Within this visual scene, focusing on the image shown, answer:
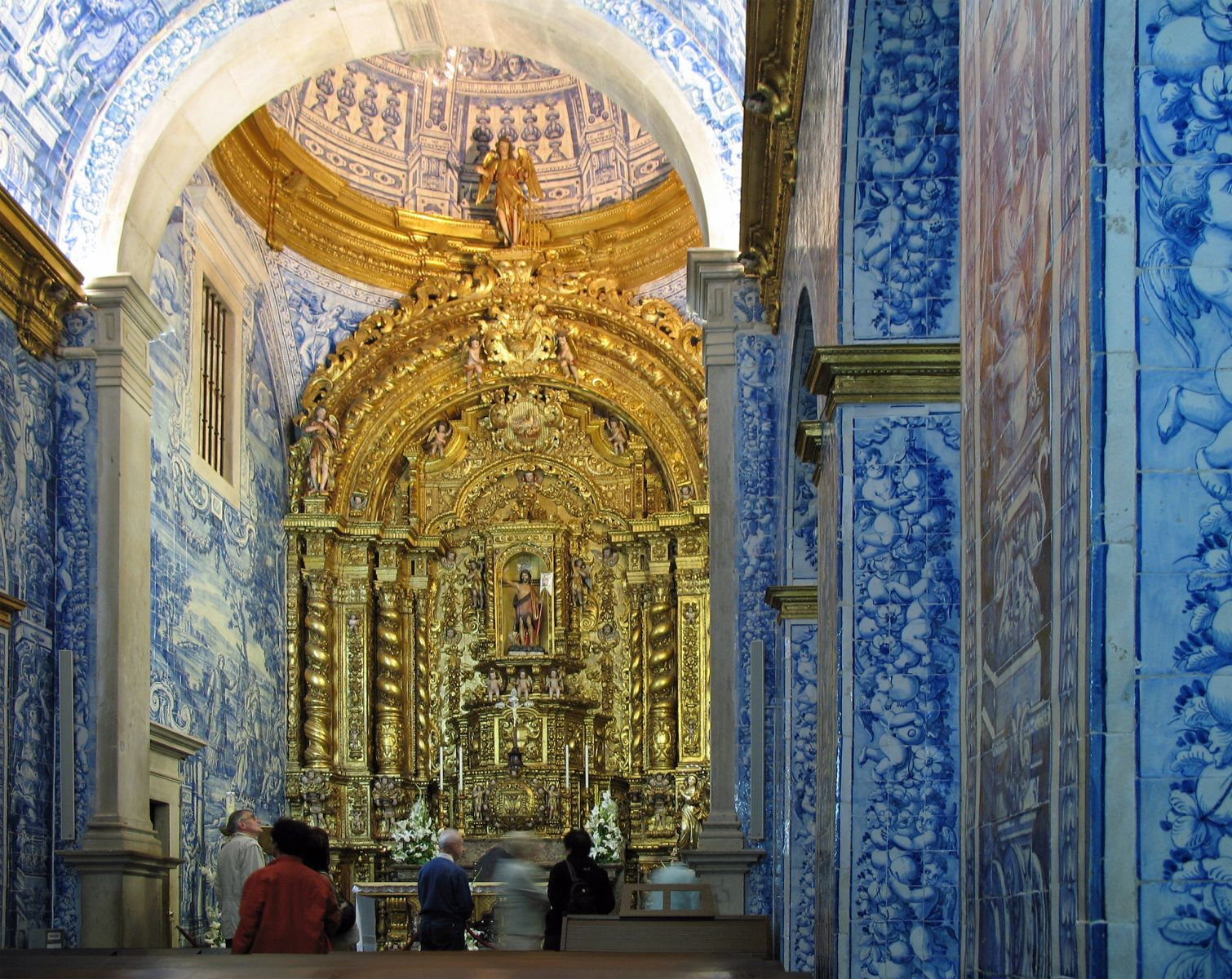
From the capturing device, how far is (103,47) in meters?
14.0

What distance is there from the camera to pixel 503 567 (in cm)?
2153

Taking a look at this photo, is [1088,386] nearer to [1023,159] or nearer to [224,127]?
[1023,159]

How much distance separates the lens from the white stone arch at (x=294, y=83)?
14039 millimetres

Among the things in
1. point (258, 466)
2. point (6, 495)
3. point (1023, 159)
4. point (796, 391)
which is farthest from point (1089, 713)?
point (258, 466)

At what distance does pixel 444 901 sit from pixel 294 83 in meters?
8.20

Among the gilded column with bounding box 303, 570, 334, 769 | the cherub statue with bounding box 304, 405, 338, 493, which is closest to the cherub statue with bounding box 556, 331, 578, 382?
the cherub statue with bounding box 304, 405, 338, 493

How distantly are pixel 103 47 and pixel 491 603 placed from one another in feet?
30.4

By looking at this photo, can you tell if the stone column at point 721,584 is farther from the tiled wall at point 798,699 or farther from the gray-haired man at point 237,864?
the gray-haired man at point 237,864

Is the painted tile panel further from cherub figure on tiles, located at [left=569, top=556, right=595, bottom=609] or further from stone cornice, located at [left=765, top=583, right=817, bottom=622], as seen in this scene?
cherub figure on tiles, located at [left=569, top=556, right=595, bottom=609]

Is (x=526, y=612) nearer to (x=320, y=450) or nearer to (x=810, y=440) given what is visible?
(x=320, y=450)

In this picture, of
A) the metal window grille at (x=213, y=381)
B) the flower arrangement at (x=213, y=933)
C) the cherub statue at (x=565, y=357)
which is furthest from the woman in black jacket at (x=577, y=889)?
the cherub statue at (x=565, y=357)

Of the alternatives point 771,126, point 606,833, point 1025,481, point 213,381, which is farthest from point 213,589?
point 1025,481

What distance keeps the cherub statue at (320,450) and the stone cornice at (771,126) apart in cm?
879

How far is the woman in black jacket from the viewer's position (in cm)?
1124
